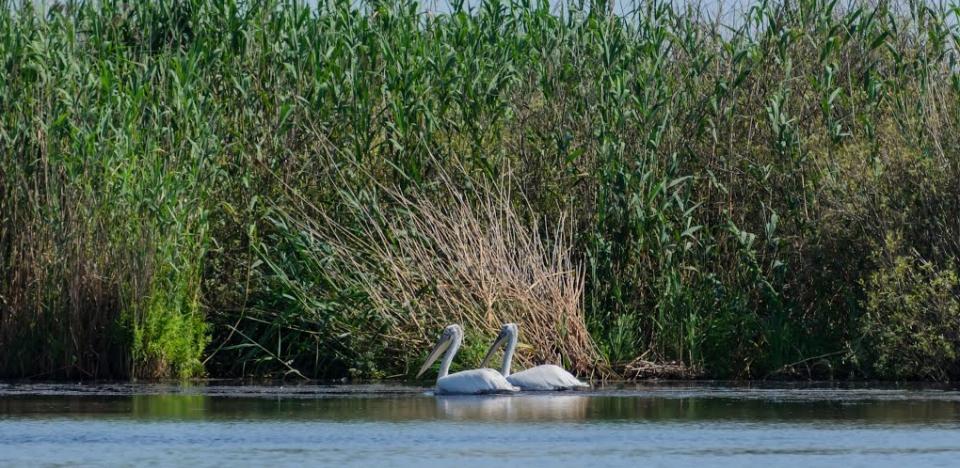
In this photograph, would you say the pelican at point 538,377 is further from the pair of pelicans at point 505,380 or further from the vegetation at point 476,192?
the vegetation at point 476,192

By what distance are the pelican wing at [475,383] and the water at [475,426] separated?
0.32 feet

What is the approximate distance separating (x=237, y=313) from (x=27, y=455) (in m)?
6.31

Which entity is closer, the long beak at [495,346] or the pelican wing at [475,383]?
the pelican wing at [475,383]

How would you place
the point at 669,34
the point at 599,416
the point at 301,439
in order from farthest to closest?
the point at 669,34 → the point at 599,416 → the point at 301,439

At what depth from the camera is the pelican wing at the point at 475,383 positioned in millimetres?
15195


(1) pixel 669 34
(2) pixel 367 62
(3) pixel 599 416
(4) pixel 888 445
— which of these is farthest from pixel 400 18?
(4) pixel 888 445

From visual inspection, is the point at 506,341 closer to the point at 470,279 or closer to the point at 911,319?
the point at 470,279

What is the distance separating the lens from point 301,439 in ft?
39.9

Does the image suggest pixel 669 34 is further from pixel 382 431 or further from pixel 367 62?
pixel 382 431

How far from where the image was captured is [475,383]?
599 inches

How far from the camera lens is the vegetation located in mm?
16750

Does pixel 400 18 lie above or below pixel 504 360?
above

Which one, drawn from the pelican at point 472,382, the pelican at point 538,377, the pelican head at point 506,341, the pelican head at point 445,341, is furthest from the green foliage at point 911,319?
the pelican head at point 445,341

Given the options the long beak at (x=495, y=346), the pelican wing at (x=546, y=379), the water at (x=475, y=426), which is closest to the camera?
the water at (x=475, y=426)
